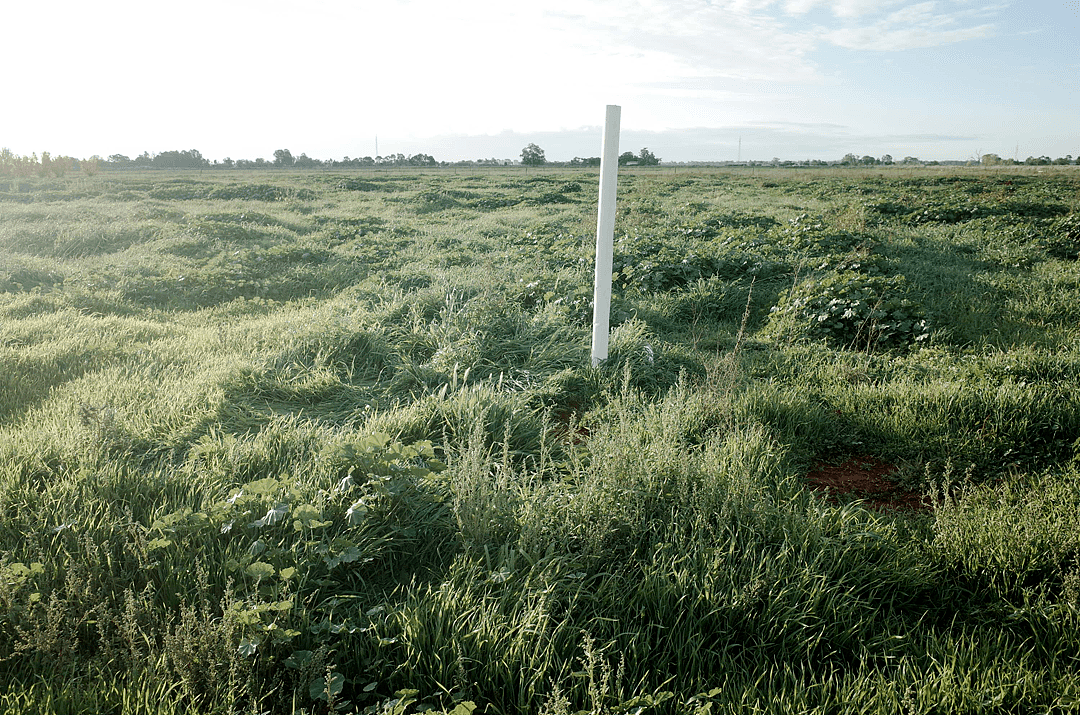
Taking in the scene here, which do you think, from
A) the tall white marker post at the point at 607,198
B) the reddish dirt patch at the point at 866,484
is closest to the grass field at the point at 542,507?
the reddish dirt patch at the point at 866,484

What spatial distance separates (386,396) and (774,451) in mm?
2749

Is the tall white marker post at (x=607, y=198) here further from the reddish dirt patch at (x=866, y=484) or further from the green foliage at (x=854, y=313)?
the green foliage at (x=854, y=313)

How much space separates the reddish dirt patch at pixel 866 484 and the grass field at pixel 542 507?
0.03m

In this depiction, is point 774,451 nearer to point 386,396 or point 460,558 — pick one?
point 460,558

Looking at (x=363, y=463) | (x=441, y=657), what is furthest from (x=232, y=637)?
(x=363, y=463)

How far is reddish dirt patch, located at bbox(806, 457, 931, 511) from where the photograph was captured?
322cm

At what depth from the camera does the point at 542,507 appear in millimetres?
2658

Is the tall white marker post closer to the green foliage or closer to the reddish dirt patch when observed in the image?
the reddish dirt patch

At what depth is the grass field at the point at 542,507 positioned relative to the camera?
1965 mm

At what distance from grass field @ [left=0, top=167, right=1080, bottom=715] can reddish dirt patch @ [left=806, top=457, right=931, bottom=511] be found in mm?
29

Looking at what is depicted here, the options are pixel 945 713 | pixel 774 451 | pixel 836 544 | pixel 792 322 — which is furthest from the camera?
pixel 792 322

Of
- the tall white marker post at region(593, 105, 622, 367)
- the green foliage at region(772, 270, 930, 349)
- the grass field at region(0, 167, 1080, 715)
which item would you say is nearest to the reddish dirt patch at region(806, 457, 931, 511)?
the grass field at region(0, 167, 1080, 715)

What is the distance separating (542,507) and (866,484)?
79.3 inches

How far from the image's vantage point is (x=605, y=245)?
→ 4.28m
